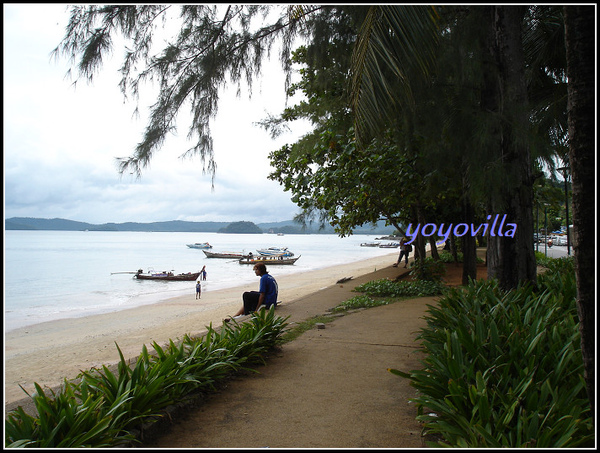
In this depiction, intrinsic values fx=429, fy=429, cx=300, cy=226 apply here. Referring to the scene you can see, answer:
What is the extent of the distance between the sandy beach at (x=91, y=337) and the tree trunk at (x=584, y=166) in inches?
195

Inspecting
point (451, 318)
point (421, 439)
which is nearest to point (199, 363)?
point (421, 439)

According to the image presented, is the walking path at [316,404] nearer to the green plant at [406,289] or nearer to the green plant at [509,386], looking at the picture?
the green plant at [509,386]

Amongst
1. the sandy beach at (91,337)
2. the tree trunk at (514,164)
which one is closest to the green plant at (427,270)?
the sandy beach at (91,337)

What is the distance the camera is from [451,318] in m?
4.54

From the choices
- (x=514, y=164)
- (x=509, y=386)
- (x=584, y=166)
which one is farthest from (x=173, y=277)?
(x=584, y=166)

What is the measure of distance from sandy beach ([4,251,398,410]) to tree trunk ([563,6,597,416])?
4953 millimetres

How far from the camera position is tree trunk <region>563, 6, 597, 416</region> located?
6.90ft

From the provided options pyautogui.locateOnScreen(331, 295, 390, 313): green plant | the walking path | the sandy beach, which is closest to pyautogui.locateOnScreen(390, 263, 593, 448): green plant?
the walking path

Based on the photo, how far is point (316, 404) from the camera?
3.48m

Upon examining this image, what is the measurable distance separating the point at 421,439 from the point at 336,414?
2.19 feet

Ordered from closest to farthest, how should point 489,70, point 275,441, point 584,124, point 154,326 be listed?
point 584,124
point 275,441
point 489,70
point 154,326

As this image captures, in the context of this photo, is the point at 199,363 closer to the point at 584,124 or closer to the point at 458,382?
the point at 458,382

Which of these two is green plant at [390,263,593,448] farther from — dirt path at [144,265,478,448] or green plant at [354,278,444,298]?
green plant at [354,278,444,298]

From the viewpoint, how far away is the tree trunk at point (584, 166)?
82.8 inches
